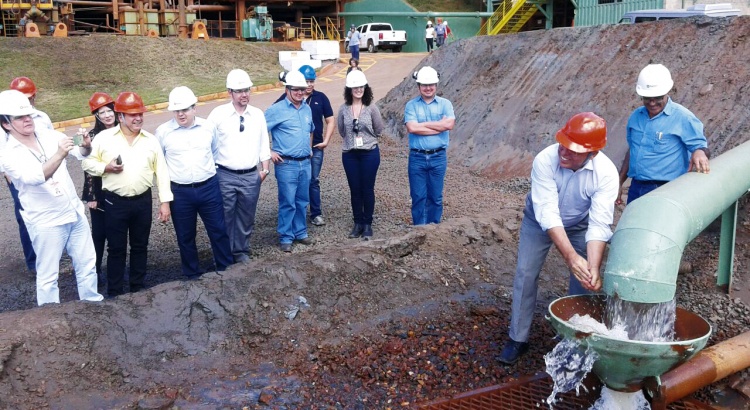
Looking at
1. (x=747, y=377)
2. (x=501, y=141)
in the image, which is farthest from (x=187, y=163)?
(x=501, y=141)

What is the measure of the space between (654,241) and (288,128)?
14.3 ft

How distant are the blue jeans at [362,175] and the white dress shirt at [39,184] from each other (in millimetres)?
2982

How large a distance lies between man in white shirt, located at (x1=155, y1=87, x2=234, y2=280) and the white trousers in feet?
2.78

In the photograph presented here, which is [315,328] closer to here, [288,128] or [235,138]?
[235,138]

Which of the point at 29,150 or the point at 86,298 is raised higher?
the point at 29,150

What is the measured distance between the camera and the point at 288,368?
5.06m

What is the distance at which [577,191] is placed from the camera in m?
4.51

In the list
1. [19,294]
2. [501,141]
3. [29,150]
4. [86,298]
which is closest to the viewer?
[29,150]

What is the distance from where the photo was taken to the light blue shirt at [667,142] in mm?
5672

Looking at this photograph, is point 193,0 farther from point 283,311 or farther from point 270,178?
point 283,311

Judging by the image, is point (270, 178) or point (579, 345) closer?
point (579, 345)

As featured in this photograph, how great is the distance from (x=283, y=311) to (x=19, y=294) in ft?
9.44

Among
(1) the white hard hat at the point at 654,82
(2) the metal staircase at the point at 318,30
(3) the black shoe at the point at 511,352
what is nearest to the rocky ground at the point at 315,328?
(3) the black shoe at the point at 511,352

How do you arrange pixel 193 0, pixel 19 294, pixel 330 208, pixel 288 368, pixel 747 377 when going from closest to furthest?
pixel 747 377 < pixel 288 368 < pixel 19 294 < pixel 330 208 < pixel 193 0
